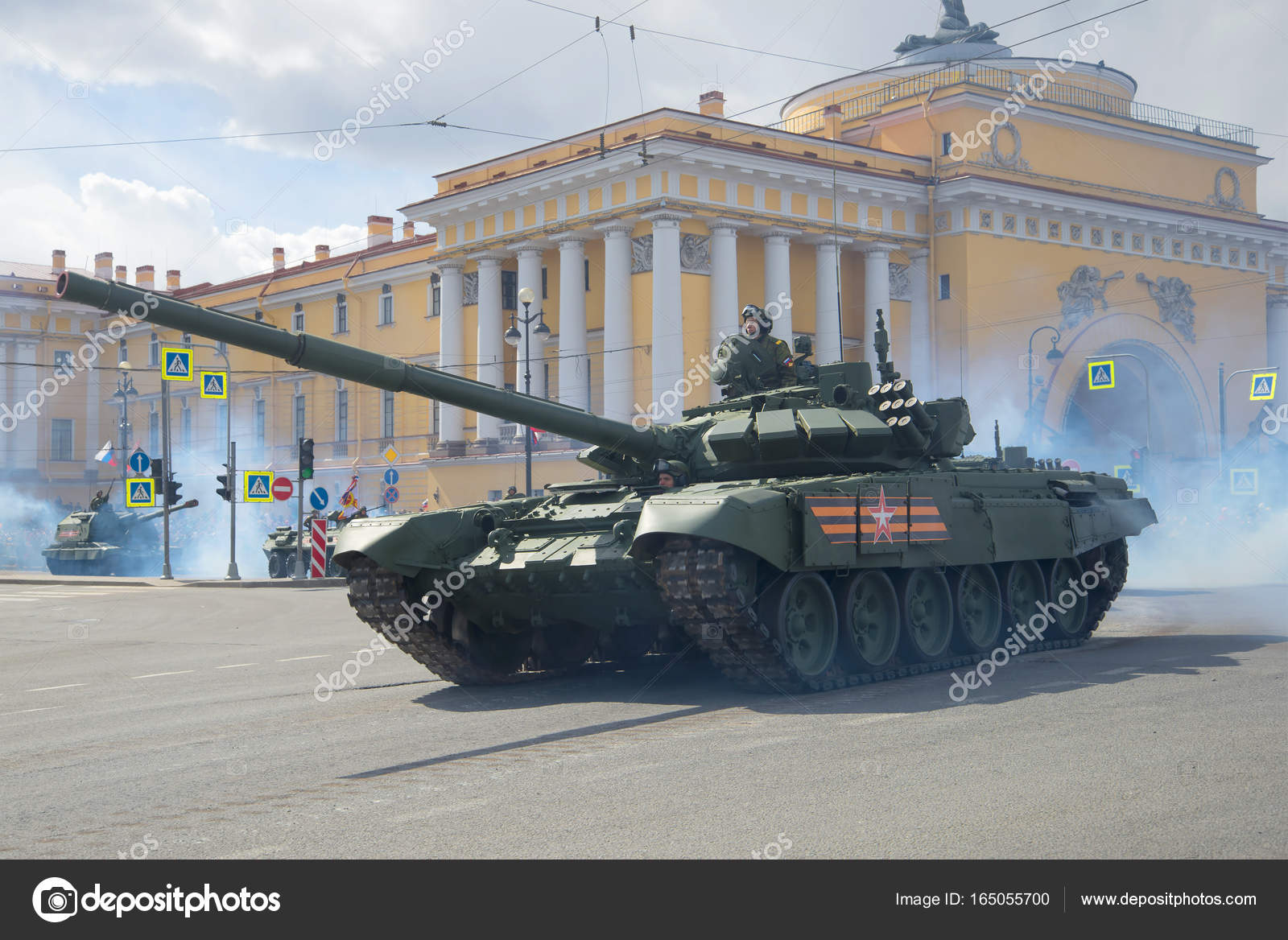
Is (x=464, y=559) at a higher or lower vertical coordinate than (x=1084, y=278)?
lower

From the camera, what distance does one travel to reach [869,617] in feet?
39.7

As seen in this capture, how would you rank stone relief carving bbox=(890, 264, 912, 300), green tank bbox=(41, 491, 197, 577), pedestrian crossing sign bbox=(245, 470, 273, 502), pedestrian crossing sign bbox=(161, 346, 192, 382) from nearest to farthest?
pedestrian crossing sign bbox=(161, 346, 192, 382) → pedestrian crossing sign bbox=(245, 470, 273, 502) → green tank bbox=(41, 491, 197, 577) → stone relief carving bbox=(890, 264, 912, 300)

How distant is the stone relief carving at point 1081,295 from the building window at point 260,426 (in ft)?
99.4

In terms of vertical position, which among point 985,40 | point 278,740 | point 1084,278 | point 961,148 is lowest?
point 278,740

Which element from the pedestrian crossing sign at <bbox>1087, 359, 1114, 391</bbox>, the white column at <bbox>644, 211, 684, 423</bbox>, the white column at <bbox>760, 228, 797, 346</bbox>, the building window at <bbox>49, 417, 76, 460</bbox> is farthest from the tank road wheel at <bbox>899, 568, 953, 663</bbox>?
the building window at <bbox>49, 417, 76, 460</bbox>

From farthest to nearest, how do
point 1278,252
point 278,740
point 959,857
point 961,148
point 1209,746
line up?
point 1278,252 < point 961,148 < point 278,740 < point 1209,746 < point 959,857

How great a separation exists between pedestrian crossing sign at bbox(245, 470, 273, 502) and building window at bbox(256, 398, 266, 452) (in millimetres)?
23636

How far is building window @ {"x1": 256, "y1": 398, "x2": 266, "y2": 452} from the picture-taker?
55219 millimetres

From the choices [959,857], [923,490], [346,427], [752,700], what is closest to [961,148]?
[346,427]

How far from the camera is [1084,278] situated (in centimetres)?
4200

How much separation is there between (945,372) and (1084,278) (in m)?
5.62

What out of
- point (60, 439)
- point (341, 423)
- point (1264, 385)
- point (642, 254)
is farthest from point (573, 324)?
point (60, 439)

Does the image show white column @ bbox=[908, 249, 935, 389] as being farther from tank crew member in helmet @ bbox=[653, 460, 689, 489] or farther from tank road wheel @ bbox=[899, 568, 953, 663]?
tank crew member in helmet @ bbox=[653, 460, 689, 489]

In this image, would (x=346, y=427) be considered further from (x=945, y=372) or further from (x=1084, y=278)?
(x=1084, y=278)
